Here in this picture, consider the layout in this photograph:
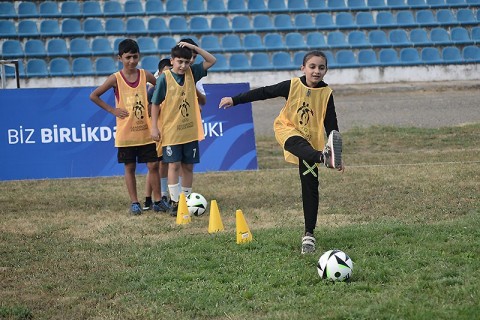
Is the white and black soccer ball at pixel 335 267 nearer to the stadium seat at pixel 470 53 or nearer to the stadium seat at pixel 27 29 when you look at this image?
the stadium seat at pixel 27 29

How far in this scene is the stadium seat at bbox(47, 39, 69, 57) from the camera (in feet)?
78.9

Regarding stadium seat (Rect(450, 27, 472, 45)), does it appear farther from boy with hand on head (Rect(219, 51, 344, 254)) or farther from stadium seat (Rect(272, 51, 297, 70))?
boy with hand on head (Rect(219, 51, 344, 254))

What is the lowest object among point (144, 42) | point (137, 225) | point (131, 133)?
point (137, 225)

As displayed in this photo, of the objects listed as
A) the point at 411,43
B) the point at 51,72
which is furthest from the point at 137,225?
the point at 411,43

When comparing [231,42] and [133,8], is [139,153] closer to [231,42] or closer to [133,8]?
[231,42]

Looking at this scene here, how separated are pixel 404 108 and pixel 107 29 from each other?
8611 mm

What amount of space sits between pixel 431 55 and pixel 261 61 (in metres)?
5.19

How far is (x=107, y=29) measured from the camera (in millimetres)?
25016

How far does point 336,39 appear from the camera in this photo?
85.1ft

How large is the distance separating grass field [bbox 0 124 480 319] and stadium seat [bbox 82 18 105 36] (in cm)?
1186

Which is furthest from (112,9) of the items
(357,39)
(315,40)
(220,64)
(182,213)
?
(182,213)

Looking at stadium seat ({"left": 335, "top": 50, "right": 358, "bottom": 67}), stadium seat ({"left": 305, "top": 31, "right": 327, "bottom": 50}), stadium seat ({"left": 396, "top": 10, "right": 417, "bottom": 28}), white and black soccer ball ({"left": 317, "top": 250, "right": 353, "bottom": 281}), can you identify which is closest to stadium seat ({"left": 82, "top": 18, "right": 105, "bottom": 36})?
stadium seat ({"left": 305, "top": 31, "right": 327, "bottom": 50})

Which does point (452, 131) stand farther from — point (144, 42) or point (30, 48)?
point (30, 48)

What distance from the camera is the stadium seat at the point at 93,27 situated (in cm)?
2467
